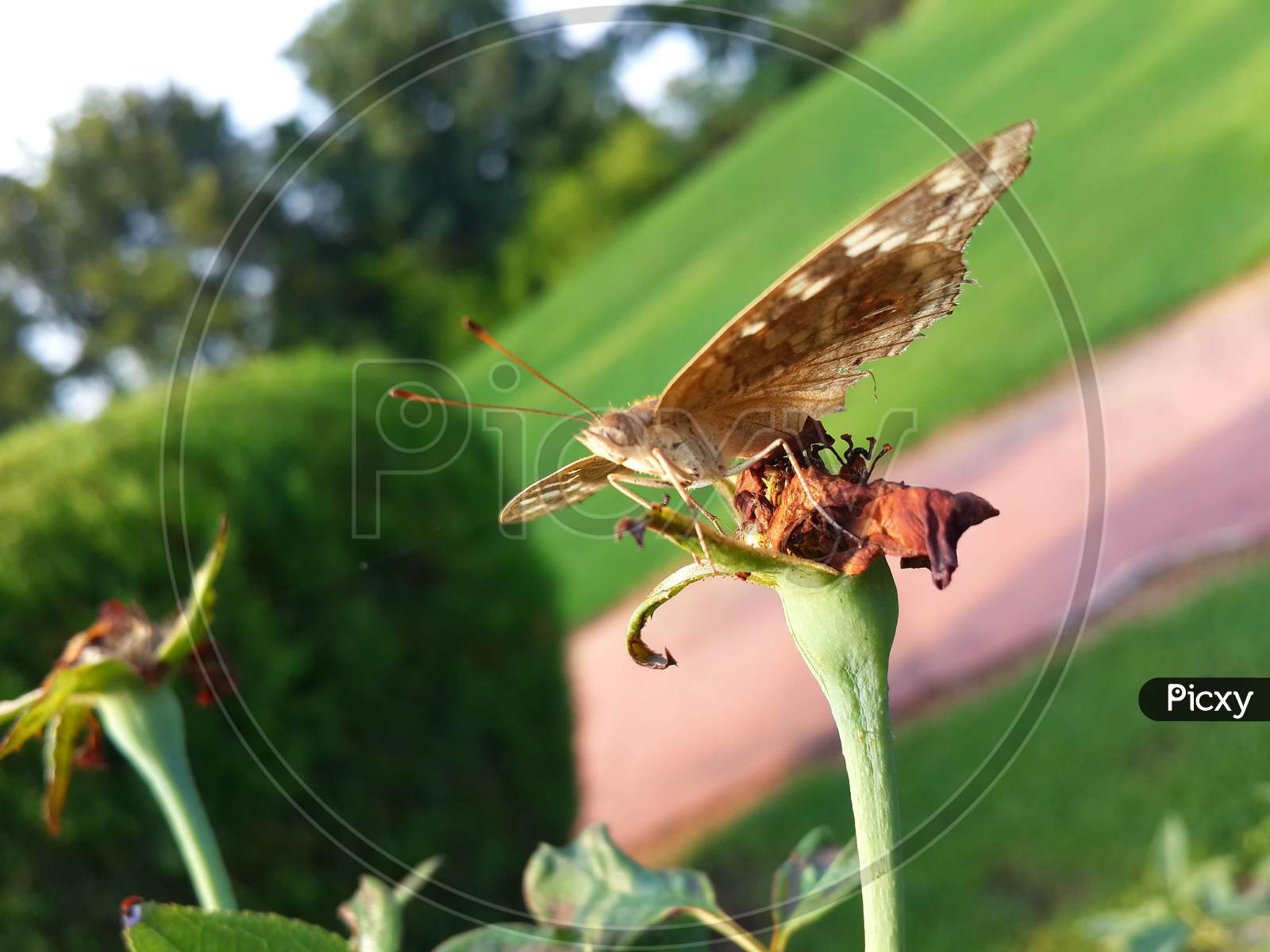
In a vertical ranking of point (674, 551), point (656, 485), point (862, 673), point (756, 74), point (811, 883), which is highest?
point (756, 74)

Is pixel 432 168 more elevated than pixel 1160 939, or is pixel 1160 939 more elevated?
pixel 432 168

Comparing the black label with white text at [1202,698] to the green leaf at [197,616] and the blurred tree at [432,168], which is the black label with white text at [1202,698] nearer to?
the green leaf at [197,616]

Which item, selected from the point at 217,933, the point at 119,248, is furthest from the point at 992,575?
the point at 119,248

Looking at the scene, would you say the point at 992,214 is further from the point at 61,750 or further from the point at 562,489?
the point at 61,750

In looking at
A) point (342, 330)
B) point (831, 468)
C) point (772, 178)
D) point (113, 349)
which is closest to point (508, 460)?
point (831, 468)

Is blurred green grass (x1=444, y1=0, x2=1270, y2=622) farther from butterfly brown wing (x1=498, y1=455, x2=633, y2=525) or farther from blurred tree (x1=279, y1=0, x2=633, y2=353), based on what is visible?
butterfly brown wing (x1=498, y1=455, x2=633, y2=525)

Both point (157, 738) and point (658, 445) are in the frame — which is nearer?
point (658, 445)

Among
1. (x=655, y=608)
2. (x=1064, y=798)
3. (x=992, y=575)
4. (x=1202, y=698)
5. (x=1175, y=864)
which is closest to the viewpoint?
(x=655, y=608)
